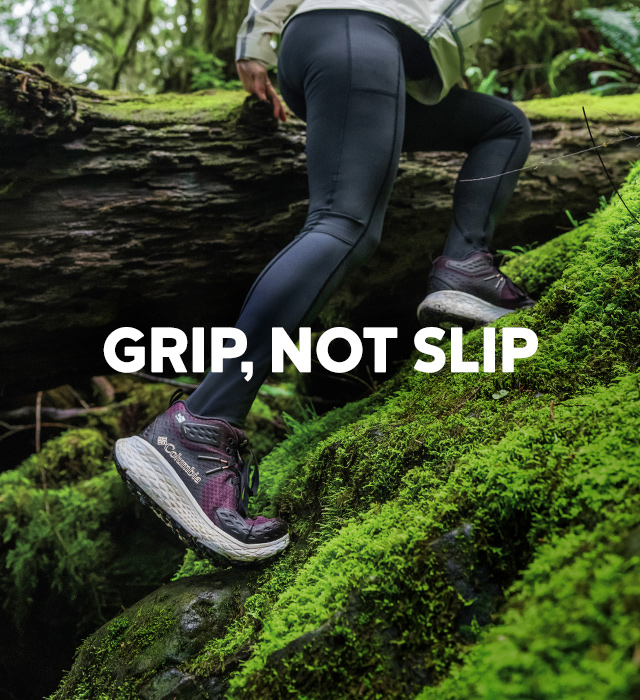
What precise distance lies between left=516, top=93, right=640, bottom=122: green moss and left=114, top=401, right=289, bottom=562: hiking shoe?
11.5ft

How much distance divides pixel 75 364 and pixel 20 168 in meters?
1.25

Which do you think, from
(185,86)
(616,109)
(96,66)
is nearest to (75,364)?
(185,86)

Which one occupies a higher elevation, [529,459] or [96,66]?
[96,66]

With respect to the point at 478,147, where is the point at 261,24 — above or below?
above

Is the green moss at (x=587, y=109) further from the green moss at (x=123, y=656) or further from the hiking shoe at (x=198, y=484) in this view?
the green moss at (x=123, y=656)

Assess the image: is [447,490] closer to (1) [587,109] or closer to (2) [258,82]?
(2) [258,82]

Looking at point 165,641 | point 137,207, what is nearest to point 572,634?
point 165,641

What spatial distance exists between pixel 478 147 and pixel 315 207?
1207 millimetres

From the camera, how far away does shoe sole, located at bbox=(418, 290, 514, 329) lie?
2.31 metres

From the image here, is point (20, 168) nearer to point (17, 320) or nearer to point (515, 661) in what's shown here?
point (17, 320)

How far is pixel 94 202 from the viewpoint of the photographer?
2.76m

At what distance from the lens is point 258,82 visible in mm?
2557

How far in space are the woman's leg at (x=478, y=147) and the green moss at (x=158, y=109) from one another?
4.19ft

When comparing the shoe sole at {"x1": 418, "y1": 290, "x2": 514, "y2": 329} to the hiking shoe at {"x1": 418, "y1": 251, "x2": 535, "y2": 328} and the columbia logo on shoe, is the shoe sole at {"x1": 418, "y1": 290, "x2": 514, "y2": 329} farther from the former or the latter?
the columbia logo on shoe
